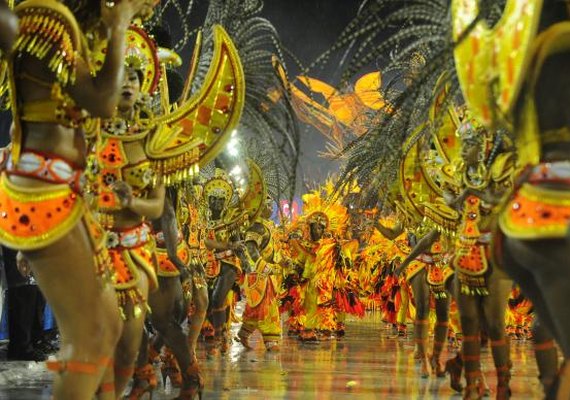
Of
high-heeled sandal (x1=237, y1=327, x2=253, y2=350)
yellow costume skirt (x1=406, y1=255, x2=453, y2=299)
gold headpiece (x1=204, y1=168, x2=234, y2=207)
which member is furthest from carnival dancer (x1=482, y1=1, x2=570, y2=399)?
high-heeled sandal (x1=237, y1=327, x2=253, y2=350)

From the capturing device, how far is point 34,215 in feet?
9.28

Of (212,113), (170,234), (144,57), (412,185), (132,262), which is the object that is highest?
(144,57)

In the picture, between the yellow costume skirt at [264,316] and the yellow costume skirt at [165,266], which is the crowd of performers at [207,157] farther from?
the yellow costume skirt at [264,316]

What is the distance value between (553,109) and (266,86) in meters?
2.68

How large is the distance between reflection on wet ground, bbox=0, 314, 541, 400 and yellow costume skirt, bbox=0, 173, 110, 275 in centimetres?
308

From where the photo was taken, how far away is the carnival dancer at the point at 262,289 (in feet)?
37.7

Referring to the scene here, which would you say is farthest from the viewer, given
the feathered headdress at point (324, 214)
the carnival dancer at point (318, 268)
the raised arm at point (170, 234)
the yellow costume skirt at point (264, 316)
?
the feathered headdress at point (324, 214)

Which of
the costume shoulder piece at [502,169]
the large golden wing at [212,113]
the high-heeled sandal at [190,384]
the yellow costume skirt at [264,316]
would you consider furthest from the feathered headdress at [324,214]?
the large golden wing at [212,113]

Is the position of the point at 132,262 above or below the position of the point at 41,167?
below

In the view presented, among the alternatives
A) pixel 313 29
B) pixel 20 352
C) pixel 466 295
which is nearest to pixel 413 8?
pixel 466 295

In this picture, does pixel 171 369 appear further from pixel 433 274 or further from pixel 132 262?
pixel 433 274

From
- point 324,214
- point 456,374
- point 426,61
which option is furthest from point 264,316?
point 426,61

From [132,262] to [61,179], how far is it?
1.19 meters

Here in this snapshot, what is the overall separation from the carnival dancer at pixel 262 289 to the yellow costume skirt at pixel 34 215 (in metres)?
8.45
